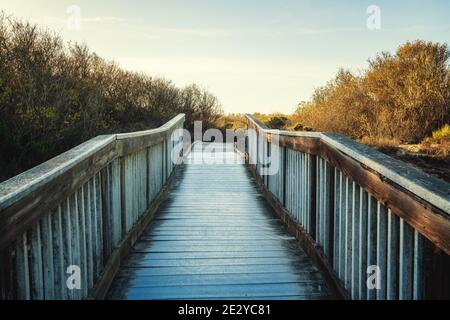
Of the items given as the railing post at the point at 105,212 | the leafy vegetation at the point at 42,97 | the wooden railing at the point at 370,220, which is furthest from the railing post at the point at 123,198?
the leafy vegetation at the point at 42,97

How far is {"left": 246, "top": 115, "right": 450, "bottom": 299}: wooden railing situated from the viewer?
1.70 m

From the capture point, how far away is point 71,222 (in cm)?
238

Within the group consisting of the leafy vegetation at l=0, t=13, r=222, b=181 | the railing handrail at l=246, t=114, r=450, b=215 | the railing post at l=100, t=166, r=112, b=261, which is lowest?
the railing post at l=100, t=166, r=112, b=261

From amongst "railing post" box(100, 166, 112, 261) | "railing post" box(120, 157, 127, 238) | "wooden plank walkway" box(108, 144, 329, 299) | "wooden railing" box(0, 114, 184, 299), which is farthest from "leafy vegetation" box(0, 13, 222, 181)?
"railing post" box(100, 166, 112, 261)

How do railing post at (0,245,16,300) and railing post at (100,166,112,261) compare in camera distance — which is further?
railing post at (100,166,112,261)

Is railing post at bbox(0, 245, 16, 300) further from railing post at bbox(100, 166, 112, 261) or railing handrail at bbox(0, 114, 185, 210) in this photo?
railing post at bbox(100, 166, 112, 261)

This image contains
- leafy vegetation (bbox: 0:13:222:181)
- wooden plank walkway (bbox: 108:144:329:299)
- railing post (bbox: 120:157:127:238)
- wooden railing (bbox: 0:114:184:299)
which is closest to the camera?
wooden railing (bbox: 0:114:184:299)

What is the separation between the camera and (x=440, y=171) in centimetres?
963

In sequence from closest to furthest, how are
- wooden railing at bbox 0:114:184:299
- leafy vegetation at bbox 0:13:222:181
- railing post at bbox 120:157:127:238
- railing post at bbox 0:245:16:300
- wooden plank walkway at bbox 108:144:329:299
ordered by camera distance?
railing post at bbox 0:245:16:300, wooden railing at bbox 0:114:184:299, wooden plank walkway at bbox 108:144:329:299, railing post at bbox 120:157:127:238, leafy vegetation at bbox 0:13:222:181

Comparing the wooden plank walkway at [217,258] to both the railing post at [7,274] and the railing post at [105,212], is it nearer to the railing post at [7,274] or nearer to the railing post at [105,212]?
the railing post at [105,212]

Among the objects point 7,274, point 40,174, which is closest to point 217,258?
point 40,174

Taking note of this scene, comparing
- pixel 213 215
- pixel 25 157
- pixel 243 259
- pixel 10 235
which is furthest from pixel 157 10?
pixel 10 235

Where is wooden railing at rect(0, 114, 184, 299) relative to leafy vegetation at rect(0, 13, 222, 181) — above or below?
below

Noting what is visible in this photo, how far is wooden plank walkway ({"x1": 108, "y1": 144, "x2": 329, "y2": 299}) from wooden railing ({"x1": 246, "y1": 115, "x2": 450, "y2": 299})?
0.25 meters
